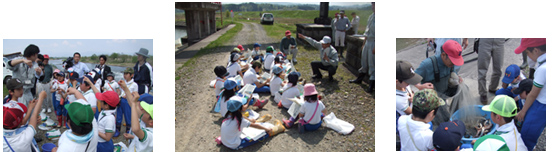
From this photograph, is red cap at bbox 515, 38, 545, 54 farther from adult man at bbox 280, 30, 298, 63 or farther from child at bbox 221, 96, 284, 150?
adult man at bbox 280, 30, 298, 63

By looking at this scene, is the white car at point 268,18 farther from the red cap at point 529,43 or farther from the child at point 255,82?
the red cap at point 529,43

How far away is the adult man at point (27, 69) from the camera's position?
464cm

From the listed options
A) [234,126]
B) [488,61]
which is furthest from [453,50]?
[234,126]

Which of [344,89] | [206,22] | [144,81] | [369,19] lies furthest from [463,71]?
[206,22]

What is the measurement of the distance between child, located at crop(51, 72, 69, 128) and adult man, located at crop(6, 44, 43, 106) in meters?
0.37

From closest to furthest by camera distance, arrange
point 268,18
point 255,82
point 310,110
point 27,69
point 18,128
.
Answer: point 18,128 → point 310,110 → point 27,69 → point 255,82 → point 268,18

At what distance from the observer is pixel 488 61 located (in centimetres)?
488

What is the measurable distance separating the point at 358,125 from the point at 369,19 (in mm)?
2711

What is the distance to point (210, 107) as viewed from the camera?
6668 millimetres

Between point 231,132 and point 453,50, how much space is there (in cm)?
355

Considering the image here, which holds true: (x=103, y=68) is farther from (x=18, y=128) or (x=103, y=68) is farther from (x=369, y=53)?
(x=369, y=53)

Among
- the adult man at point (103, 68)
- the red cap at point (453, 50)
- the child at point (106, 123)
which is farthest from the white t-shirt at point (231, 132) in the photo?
the red cap at point (453, 50)

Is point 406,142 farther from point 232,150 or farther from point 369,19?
point 369,19

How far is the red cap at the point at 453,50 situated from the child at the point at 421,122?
1.23 m
